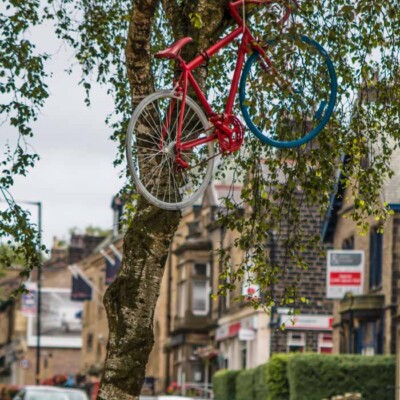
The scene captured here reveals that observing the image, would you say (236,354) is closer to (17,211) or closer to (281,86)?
(17,211)

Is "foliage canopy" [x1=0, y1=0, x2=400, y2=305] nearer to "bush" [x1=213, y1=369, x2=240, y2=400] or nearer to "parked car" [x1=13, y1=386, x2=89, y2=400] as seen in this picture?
"parked car" [x1=13, y1=386, x2=89, y2=400]

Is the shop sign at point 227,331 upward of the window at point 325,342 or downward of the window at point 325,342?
upward

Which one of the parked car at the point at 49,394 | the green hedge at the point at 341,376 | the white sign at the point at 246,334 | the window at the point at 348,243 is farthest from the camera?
the white sign at the point at 246,334

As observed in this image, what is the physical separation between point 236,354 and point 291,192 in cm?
4448

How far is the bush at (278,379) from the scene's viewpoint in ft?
131

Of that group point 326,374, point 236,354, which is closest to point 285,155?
point 326,374

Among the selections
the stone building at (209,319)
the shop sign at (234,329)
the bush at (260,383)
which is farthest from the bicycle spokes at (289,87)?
the shop sign at (234,329)

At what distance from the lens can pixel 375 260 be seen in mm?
45375

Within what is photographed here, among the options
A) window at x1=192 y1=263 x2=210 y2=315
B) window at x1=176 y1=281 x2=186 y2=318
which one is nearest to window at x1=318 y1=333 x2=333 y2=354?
window at x1=192 y1=263 x2=210 y2=315

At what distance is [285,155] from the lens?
18.4 metres

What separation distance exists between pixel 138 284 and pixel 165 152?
3.30 metres

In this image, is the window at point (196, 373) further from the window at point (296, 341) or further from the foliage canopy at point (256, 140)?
the foliage canopy at point (256, 140)

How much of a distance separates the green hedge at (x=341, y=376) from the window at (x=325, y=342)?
1941 centimetres

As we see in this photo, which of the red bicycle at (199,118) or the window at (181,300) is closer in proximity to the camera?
the red bicycle at (199,118)
